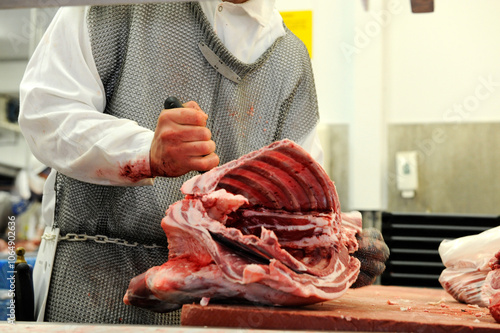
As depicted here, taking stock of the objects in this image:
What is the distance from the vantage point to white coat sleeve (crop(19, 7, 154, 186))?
4.66 feet

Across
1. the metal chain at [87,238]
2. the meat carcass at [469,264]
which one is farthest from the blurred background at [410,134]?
the metal chain at [87,238]

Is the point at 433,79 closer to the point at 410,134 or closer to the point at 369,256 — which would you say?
the point at 410,134

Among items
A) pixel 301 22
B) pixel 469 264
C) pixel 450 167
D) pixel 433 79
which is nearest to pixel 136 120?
pixel 301 22

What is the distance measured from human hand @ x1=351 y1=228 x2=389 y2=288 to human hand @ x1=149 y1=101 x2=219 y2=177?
2.09 feet

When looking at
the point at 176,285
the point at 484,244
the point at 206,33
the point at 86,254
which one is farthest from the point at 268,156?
the point at 484,244

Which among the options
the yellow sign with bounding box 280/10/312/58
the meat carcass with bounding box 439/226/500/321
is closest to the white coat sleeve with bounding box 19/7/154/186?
the yellow sign with bounding box 280/10/312/58

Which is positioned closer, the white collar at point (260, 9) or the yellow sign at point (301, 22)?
the yellow sign at point (301, 22)

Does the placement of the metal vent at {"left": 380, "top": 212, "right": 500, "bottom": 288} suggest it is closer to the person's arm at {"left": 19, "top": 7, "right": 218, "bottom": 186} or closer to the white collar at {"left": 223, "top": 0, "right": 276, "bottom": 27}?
the white collar at {"left": 223, "top": 0, "right": 276, "bottom": 27}

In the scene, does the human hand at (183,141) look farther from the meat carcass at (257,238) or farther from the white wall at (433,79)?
the white wall at (433,79)

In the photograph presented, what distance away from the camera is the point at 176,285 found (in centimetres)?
117

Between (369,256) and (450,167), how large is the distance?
2.85 metres

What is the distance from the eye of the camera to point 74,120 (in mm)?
1499

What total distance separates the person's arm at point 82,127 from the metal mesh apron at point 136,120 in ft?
0.25

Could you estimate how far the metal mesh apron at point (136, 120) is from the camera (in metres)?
1.73
